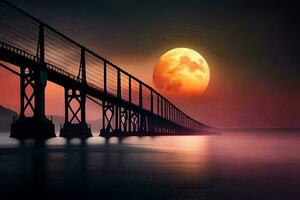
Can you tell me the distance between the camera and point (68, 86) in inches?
3452

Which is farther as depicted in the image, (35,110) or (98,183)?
(35,110)

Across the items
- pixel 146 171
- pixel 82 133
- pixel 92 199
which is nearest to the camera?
pixel 92 199

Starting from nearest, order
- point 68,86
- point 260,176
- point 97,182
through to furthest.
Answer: point 97,182
point 260,176
point 68,86

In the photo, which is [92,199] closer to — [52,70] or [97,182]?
[97,182]

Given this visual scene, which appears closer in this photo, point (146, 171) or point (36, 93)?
point (146, 171)

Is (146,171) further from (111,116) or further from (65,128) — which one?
(111,116)

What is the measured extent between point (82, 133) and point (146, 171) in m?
67.4

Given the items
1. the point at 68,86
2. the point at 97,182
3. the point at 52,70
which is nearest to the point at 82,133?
the point at 68,86

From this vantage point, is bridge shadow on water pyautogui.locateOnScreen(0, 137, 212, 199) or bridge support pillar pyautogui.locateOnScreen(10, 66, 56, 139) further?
bridge support pillar pyautogui.locateOnScreen(10, 66, 56, 139)

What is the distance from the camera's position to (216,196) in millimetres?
18109

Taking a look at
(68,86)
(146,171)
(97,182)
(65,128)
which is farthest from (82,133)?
(97,182)

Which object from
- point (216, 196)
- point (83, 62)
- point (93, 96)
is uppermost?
point (83, 62)

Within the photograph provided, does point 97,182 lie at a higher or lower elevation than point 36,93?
lower

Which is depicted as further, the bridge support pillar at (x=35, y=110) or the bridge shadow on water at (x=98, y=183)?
the bridge support pillar at (x=35, y=110)
